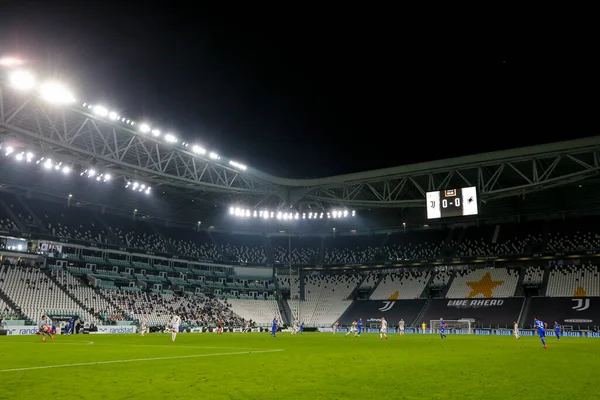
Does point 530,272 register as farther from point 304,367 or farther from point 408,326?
point 304,367

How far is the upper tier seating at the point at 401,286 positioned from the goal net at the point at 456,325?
8.05 m

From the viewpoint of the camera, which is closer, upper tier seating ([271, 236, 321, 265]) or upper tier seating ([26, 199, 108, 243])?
upper tier seating ([26, 199, 108, 243])

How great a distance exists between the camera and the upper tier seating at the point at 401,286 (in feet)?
219

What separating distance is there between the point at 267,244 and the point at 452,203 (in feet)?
144

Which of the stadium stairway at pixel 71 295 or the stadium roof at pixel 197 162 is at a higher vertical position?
the stadium roof at pixel 197 162

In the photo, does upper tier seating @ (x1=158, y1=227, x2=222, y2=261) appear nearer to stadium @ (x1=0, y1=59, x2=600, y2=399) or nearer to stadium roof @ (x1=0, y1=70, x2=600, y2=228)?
stadium @ (x1=0, y1=59, x2=600, y2=399)

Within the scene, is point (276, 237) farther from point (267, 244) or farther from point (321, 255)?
point (321, 255)

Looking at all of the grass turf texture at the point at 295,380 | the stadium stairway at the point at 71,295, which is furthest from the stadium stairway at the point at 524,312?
the stadium stairway at the point at 71,295

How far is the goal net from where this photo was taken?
5536 centimetres

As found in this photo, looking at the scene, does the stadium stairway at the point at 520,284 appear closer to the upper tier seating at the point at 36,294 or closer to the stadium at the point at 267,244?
the stadium at the point at 267,244

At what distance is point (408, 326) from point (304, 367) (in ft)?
163

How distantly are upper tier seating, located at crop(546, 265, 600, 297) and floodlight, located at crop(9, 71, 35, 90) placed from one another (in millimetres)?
57237

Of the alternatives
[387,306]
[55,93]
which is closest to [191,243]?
[387,306]

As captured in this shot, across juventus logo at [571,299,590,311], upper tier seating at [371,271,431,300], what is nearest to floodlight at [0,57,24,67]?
upper tier seating at [371,271,431,300]
